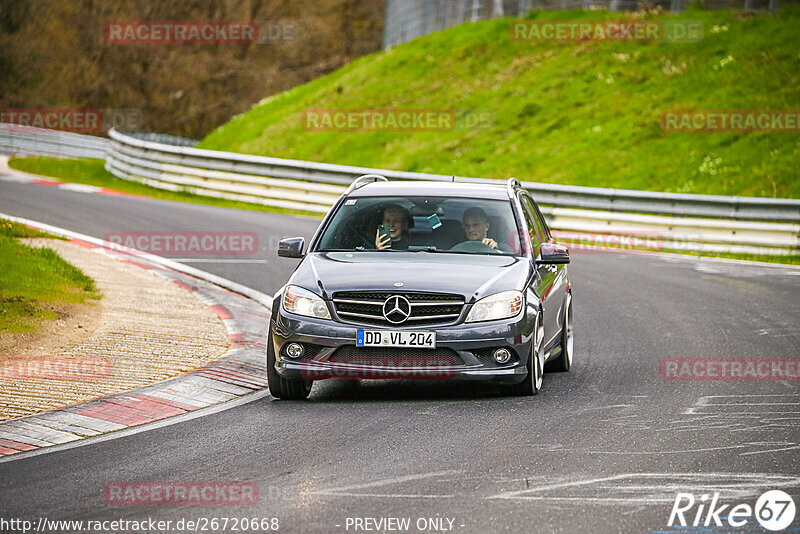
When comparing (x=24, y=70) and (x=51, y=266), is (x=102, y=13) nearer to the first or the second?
(x=24, y=70)

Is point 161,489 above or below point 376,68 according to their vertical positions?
below

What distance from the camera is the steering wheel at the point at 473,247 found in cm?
1006

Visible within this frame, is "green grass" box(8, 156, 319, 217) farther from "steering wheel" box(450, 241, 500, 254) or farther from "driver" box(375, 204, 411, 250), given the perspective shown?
"steering wheel" box(450, 241, 500, 254)

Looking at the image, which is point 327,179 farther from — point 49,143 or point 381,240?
point 381,240

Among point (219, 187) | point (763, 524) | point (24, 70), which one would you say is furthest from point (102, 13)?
point (763, 524)

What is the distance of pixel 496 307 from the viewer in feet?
29.8

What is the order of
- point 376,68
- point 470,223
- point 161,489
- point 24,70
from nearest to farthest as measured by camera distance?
point 161,489 < point 470,223 < point 376,68 < point 24,70

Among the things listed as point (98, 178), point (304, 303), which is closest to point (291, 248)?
point (304, 303)

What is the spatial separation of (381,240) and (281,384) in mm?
1582

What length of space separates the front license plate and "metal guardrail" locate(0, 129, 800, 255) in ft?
28.2

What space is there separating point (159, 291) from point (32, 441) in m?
6.92

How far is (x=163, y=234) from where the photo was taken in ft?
66.4

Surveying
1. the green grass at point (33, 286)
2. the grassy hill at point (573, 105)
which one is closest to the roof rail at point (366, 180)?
the green grass at point (33, 286)

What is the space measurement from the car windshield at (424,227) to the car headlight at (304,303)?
0.93 m
